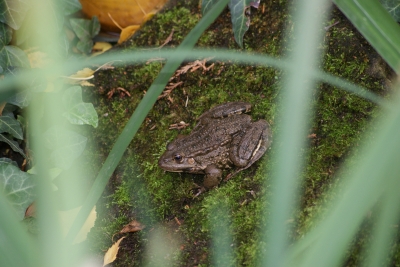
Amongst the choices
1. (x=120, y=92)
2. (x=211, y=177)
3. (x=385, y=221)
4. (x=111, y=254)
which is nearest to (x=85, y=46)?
(x=120, y=92)

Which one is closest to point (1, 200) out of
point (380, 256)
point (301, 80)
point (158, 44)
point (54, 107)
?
point (54, 107)

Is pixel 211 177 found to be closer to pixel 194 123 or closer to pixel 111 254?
pixel 194 123

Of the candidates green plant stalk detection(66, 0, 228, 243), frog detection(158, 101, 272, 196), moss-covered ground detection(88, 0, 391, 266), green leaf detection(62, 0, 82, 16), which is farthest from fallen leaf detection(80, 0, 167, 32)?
green plant stalk detection(66, 0, 228, 243)

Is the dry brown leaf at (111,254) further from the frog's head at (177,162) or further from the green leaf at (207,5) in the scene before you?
the green leaf at (207,5)

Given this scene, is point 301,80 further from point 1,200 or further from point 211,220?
point 211,220

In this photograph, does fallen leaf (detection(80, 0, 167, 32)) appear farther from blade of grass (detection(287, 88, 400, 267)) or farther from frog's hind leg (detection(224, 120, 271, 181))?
blade of grass (detection(287, 88, 400, 267))

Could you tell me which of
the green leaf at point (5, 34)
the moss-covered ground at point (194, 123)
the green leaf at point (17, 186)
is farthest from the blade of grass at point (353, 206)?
the green leaf at point (5, 34)
